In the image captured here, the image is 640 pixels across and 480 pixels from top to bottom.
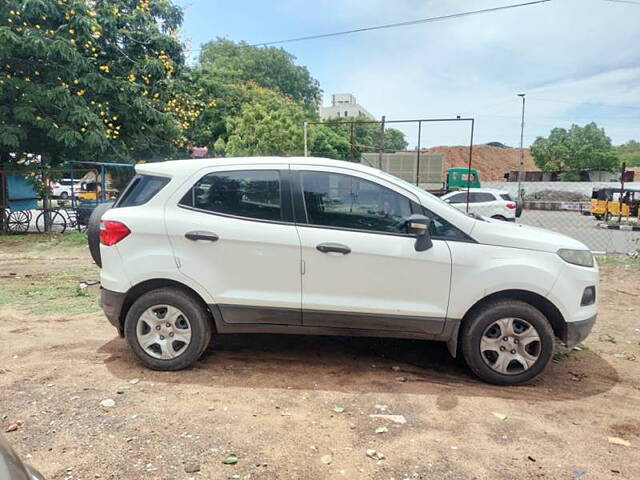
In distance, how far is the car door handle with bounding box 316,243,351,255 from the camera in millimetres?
3609

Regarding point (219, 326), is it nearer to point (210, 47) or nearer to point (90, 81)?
point (90, 81)

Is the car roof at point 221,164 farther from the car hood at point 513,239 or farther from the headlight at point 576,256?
the headlight at point 576,256

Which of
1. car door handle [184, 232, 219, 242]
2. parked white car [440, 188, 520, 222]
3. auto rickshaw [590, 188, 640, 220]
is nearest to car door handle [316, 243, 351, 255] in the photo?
car door handle [184, 232, 219, 242]

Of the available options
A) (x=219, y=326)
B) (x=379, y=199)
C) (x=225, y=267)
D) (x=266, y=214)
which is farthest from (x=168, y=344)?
(x=379, y=199)

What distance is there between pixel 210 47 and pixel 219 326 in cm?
5029

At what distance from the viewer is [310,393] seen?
352 cm

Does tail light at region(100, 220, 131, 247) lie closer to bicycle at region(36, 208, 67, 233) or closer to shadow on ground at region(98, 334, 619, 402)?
shadow on ground at region(98, 334, 619, 402)

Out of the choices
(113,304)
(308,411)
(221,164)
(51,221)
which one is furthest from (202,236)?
(51,221)

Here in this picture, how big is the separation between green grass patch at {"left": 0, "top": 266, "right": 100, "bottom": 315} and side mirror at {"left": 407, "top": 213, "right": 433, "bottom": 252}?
4.07 meters

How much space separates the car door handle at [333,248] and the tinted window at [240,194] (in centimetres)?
43

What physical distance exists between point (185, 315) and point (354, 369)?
149cm

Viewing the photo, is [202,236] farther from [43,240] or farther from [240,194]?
[43,240]

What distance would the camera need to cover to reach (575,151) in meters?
54.7

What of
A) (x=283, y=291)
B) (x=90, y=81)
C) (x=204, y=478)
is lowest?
(x=204, y=478)
